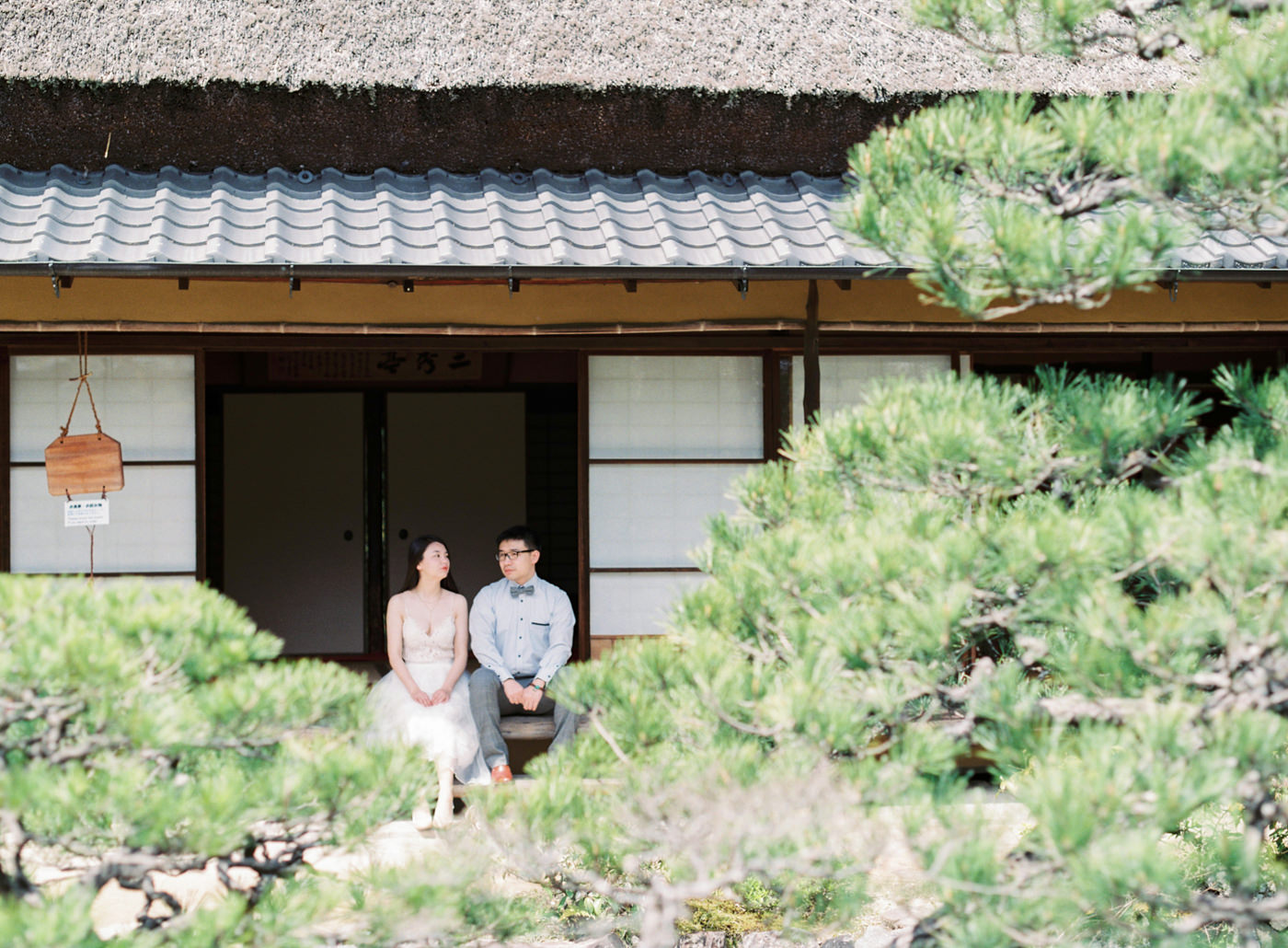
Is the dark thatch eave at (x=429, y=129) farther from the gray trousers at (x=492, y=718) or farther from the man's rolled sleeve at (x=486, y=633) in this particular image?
the gray trousers at (x=492, y=718)

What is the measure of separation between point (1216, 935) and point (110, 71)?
5.26m

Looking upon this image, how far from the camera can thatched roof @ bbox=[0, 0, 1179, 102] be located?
5105mm

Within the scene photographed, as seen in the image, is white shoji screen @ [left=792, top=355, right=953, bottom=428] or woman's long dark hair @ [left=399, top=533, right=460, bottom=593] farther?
white shoji screen @ [left=792, top=355, right=953, bottom=428]

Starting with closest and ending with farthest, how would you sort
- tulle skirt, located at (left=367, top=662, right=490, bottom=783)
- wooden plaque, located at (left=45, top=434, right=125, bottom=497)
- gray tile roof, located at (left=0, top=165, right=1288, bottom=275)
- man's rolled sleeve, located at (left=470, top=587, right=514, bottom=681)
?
gray tile roof, located at (left=0, top=165, right=1288, bottom=275)
tulle skirt, located at (left=367, top=662, right=490, bottom=783)
wooden plaque, located at (left=45, top=434, right=125, bottom=497)
man's rolled sleeve, located at (left=470, top=587, right=514, bottom=681)

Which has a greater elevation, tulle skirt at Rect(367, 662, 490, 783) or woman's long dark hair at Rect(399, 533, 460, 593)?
woman's long dark hair at Rect(399, 533, 460, 593)

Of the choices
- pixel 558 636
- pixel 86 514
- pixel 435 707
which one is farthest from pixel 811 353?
pixel 86 514

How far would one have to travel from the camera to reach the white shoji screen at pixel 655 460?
5.15 meters

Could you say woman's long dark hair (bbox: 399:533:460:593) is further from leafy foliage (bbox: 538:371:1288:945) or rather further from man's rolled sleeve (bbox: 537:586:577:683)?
leafy foliage (bbox: 538:371:1288:945)

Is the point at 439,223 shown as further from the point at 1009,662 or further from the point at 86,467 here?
the point at 1009,662

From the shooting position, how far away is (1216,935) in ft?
9.93

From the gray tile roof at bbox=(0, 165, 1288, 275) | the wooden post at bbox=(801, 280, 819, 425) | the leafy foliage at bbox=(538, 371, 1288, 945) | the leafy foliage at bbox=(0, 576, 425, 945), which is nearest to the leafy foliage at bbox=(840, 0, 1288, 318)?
the leafy foliage at bbox=(538, 371, 1288, 945)

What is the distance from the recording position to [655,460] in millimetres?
5168

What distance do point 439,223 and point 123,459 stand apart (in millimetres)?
1762

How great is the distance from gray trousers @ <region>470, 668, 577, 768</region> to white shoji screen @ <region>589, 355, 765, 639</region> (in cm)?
63
